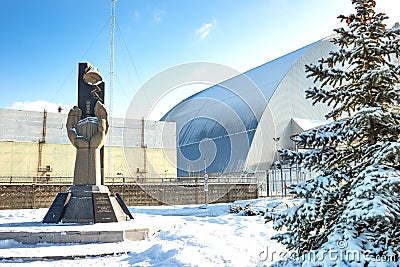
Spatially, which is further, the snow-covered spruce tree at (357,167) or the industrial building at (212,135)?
the industrial building at (212,135)

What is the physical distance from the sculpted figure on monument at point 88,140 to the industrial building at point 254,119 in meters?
22.7

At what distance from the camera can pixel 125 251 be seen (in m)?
8.70

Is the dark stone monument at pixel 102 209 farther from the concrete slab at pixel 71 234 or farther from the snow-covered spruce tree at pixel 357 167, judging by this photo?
the snow-covered spruce tree at pixel 357 167

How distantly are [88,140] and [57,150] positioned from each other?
2397 centimetres

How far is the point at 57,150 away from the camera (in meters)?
35.0

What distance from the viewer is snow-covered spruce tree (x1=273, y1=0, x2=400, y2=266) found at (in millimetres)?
4301

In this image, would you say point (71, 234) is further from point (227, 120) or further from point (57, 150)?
point (227, 120)

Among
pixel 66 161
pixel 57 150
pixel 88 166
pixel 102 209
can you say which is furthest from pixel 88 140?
pixel 66 161

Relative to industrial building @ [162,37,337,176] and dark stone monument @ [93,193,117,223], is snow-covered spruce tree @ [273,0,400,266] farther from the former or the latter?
industrial building @ [162,37,337,176]

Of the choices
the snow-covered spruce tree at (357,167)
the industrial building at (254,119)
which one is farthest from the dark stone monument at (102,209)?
the industrial building at (254,119)

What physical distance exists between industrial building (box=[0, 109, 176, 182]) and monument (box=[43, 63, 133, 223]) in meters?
18.2

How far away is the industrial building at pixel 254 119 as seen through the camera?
114 ft

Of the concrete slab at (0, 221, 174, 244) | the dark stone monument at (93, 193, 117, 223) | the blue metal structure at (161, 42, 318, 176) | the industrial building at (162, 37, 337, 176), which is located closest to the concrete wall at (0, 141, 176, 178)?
the blue metal structure at (161, 42, 318, 176)

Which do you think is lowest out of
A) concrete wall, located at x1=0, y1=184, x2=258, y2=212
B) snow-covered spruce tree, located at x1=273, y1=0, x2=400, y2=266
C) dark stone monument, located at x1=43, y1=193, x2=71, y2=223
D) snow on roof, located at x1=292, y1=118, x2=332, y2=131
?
concrete wall, located at x1=0, y1=184, x2=258, y2=212
